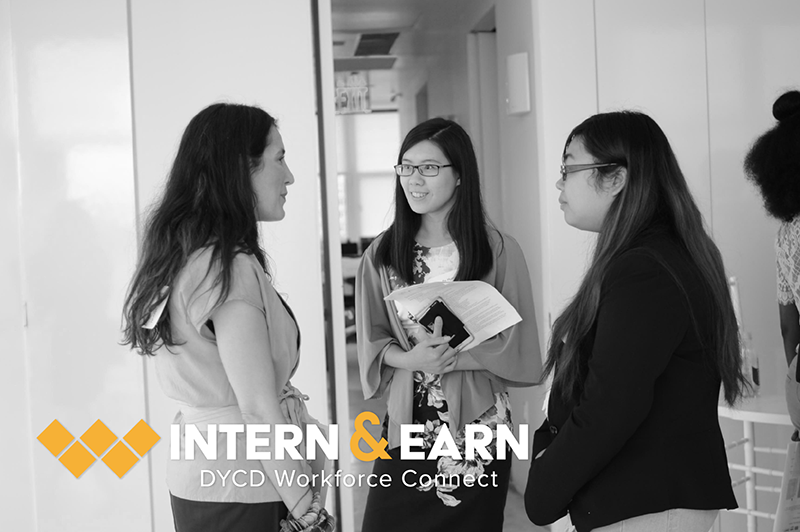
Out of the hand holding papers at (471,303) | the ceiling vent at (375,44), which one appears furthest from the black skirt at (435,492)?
the ceiling vent at (375,44)

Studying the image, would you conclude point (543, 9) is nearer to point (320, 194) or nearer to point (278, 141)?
point (320, 194)

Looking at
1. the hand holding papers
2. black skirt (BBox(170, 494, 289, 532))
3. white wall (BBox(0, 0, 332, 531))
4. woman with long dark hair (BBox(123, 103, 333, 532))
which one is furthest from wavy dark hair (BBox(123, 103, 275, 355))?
white wall (BBox(0, 0, 332, 531))

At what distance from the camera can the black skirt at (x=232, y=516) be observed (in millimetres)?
1509

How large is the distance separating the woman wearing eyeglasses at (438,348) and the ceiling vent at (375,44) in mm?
4126

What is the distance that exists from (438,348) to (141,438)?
4.94 feet

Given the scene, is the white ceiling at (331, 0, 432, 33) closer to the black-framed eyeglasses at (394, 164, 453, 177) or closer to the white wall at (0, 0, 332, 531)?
the white wall at (0, 0, 332, 531)

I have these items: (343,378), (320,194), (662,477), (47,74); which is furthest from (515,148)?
(662,477)

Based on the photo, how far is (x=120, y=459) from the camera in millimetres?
3043

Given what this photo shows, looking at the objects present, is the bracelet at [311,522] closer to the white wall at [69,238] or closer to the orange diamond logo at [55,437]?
the white wall at [69,238]

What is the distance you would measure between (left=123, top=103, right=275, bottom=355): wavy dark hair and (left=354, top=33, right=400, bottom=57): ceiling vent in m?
4.80

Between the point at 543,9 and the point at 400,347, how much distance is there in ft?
5.43

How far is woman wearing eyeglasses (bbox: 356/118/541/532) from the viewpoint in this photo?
220 centimetres

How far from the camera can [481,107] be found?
474 centimetres

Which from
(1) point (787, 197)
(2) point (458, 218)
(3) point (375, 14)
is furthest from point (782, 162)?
(3) point (375, 14)
